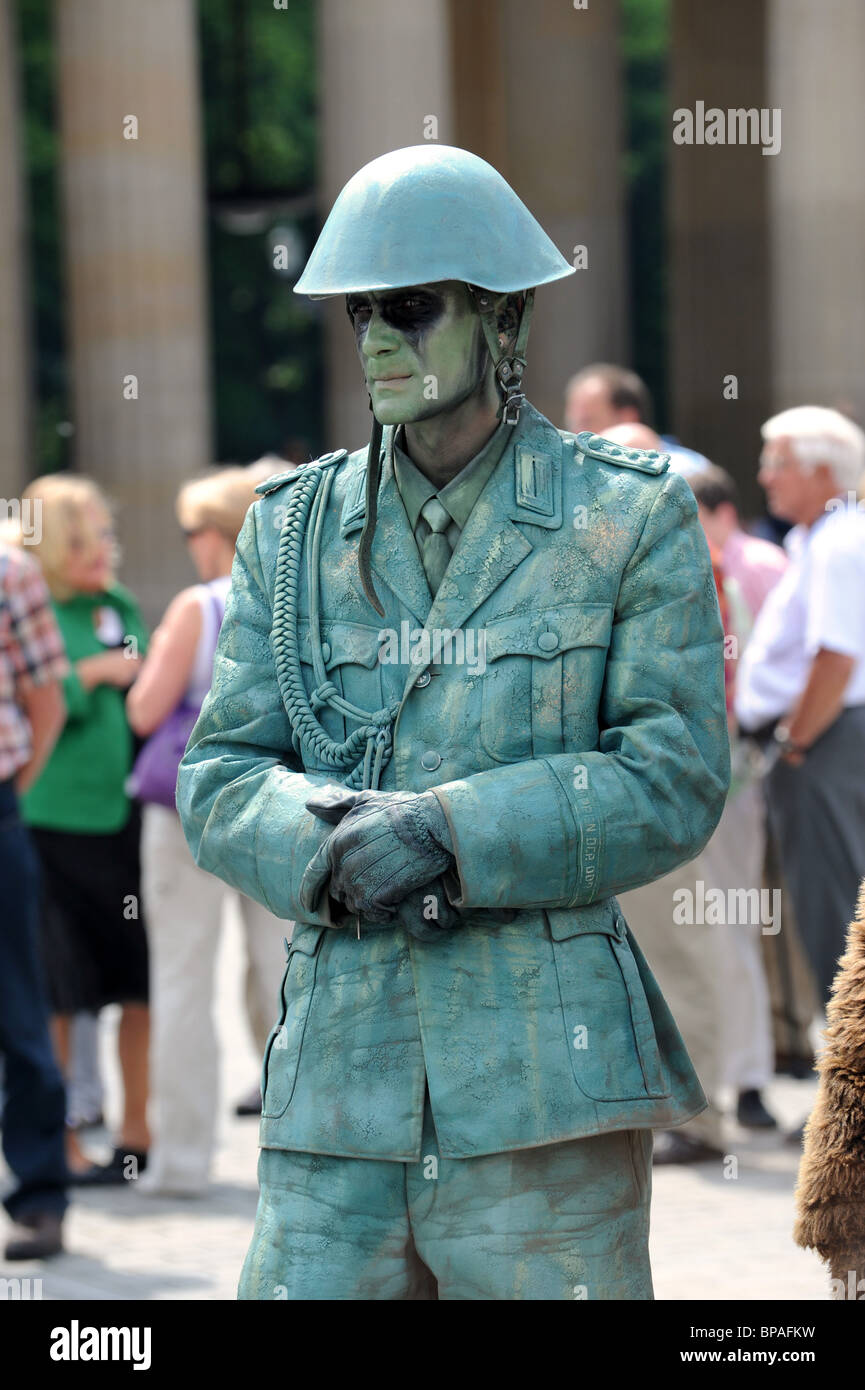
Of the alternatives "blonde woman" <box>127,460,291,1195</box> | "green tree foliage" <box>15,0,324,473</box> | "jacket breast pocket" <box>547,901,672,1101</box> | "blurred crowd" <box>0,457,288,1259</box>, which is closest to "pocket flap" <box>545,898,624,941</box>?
"jacket breast pocket" <box>547,901,672,1101</box>

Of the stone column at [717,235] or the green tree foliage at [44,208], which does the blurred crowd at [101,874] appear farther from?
the green tree foliage at [44,208]

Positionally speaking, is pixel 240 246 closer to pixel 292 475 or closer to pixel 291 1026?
pixel 292 475

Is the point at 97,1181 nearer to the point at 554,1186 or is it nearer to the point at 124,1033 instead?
the point at 124,1033

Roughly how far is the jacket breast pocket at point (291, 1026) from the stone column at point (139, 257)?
58.5 feet

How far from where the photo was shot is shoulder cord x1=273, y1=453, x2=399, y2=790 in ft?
10.4

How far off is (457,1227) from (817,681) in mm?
4975

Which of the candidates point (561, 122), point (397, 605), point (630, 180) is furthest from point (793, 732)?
point (630, 180)

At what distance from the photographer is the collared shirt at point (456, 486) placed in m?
3.25

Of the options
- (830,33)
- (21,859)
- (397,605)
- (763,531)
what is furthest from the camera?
(830,33)

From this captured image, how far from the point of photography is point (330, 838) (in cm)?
296

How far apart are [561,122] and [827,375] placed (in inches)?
231

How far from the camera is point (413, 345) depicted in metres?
3.11

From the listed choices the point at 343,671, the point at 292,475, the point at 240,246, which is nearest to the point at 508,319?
the point at 292,475

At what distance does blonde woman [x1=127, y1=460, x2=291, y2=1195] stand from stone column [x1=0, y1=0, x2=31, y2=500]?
1354cm
